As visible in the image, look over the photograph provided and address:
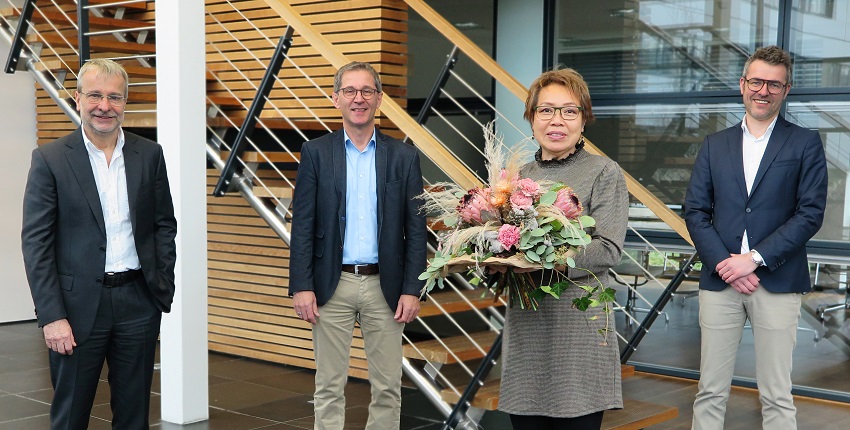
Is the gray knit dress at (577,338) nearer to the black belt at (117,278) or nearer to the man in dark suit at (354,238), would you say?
the man in dark suit at (354,238)

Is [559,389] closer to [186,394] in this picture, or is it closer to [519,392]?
[519,392]

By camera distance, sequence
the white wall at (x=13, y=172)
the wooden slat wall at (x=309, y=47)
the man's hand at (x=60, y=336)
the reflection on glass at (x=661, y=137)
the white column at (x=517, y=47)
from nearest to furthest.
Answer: the man's hand at (x=60, y=336) < the wooden slat wall at (x=309, y=47) < the reflection on glass at (x=661, y=137) < the white column at (x=517, y=47) < the white wall at (x=13, y=172)

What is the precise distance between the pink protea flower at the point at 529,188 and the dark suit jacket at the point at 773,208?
143cm

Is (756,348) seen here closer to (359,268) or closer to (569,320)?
(569,320)

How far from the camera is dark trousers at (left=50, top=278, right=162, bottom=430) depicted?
319 cm

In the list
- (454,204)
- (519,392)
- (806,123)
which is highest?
(806,123)

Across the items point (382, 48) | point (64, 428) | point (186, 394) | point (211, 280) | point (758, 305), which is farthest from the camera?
point (211, 280)

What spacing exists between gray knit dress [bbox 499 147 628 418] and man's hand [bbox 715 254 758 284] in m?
1.04

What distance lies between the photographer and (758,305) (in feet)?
12.1

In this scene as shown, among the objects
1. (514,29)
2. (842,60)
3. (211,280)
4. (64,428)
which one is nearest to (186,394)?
(64,428)

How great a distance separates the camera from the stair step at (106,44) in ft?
21.4

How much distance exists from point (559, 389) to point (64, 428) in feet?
5.74

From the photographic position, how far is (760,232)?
12.1 feet

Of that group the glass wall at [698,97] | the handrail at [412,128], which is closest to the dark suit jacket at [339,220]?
the handrail at [412,128]
